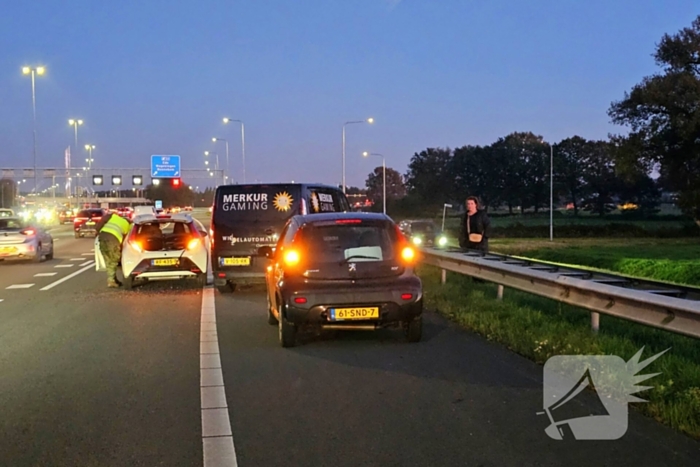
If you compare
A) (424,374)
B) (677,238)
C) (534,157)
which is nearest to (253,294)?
(424,374)

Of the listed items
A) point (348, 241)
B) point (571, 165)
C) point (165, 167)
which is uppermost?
point (571, 165)

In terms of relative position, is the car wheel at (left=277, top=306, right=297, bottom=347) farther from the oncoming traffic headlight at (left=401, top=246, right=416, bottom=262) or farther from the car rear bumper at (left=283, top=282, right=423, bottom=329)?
the oncoming traffic headlight at (left=401, top=246, right=416, bottom=262)

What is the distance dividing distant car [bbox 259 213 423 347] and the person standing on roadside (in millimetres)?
4310

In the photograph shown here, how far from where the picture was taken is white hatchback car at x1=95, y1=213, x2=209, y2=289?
15.8 metres

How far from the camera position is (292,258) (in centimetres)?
936

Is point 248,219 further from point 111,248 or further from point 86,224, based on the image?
point 86,224

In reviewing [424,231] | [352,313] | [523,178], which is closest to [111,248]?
[352,313]

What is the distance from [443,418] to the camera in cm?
617

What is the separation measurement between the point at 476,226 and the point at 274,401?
25.5 ft

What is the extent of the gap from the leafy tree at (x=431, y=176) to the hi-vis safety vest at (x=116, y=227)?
8482 cm

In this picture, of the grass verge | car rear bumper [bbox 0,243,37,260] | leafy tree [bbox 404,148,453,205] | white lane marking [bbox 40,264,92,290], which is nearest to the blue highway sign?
leafy tree [bbox 404,148,453,205]

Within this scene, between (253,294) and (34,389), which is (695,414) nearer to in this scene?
(34,389)

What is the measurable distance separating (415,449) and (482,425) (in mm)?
789

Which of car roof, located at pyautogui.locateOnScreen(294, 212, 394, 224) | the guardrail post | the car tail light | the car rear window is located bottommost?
the guardrail post
